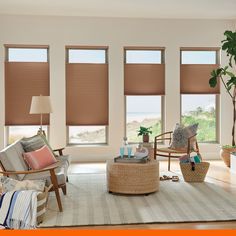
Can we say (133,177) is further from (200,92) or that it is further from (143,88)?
(200,92)

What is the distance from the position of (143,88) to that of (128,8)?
173 cm

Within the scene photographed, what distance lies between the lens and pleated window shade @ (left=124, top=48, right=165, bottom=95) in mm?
7672

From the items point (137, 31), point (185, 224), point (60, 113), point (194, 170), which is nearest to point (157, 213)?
point (185, 224)

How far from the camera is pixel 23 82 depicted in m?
7.44

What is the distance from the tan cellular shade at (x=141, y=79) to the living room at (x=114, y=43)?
16 cm

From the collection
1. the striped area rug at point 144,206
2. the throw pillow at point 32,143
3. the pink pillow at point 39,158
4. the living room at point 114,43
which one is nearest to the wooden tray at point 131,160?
the striped area rug at point 144,206

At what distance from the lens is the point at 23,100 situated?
24.4 feet

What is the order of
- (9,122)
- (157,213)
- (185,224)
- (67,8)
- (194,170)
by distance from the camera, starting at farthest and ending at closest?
(9,122) < (67,8) < (194,170) < (157,213) < (185,224)

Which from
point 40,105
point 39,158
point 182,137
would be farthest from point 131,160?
point 40,105

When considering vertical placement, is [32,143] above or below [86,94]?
below

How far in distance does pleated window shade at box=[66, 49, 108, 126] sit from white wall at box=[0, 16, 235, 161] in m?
0.13

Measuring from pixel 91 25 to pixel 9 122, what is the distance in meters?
2.64

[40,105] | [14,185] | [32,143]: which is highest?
[40,105]

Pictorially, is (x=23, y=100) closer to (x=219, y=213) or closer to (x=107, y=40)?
(x=107, y=40)
